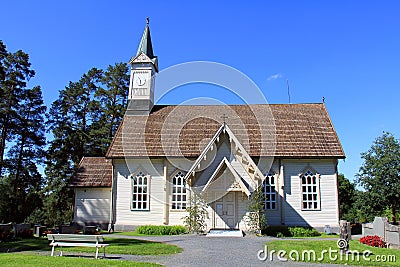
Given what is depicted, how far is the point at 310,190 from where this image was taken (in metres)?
26.9

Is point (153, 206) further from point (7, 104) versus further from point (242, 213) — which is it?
point (7, 104)

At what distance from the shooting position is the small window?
87.6 feet

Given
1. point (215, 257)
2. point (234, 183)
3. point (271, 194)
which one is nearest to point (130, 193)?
point (234, 183)

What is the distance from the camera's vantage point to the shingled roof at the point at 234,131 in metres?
27.6

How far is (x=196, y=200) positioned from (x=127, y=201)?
20.2 feet

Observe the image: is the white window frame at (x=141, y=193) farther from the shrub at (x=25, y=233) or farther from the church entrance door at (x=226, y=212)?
the shrub at (x=25, y=233)

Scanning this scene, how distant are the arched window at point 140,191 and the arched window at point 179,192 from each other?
6.85 feet

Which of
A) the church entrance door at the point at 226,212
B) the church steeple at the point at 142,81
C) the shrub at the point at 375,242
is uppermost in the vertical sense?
the church steeple at the point at 142,81

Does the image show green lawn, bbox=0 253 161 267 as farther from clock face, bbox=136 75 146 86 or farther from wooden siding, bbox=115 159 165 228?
clock face, bbox=136 75 146 86

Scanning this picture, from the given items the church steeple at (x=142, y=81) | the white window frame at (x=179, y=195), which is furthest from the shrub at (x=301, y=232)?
the church steeple at (x=142, y=81)

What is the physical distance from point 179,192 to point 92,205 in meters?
7.36

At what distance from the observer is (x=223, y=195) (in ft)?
81.1

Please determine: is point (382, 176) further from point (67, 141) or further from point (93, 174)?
point (67, 141)

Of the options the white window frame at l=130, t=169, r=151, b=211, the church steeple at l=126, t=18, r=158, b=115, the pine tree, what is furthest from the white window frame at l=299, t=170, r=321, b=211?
the pine tree
